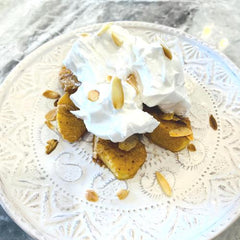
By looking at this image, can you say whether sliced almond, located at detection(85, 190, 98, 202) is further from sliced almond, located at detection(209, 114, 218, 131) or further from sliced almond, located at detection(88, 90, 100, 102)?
sliced almond, located at detection(209, 114, 218, 131)

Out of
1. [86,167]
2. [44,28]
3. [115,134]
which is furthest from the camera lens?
[44,28]

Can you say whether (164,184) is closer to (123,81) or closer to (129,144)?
(129,144)

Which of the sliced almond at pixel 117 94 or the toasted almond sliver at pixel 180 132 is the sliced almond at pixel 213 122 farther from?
the sliced almond at pixel 117 94

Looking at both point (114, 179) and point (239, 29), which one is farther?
point (239, 29)

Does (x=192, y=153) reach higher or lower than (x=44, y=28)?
lower

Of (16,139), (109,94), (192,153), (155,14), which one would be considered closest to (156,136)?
(192,153)

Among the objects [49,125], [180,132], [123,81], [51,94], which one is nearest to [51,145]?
[49,125]

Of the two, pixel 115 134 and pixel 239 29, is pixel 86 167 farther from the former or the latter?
pixel 239 29
